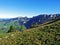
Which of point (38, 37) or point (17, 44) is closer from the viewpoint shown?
point (17, 44)

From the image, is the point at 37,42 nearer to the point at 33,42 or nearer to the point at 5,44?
the point at 33,42

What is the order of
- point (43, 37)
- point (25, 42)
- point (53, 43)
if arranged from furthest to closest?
point (43, 37) < point (25, 42) < point (53, 43)

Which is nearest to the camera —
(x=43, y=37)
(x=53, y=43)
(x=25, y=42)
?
(x=53, y=43)

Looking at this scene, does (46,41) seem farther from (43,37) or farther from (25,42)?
(25,42)

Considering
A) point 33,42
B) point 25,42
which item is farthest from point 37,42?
point 25,42

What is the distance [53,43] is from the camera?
3419cm

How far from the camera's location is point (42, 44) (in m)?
34.6

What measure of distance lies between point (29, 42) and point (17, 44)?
3315mm

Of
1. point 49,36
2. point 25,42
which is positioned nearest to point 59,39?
point 49,36

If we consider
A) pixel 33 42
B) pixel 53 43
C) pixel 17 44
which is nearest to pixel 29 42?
pixel 33 42

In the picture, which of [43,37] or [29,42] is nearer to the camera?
[29,42]

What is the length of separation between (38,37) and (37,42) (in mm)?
4401

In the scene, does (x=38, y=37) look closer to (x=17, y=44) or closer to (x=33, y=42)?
(x=33, y=42)

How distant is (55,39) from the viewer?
36906mm
